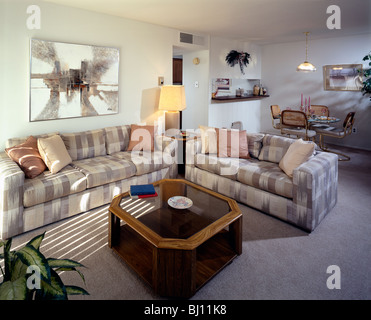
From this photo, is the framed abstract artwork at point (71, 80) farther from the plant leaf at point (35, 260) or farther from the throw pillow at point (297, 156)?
the plant leaf at point (35, 260)

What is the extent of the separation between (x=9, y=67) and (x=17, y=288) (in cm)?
299

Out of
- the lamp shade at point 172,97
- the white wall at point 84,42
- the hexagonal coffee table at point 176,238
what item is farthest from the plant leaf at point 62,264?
the lamp shade at point 172,97

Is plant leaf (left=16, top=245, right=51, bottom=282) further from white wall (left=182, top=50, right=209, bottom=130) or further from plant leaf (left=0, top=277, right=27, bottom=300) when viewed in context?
white wall (left=182, top=50, right=209, bottom=130)

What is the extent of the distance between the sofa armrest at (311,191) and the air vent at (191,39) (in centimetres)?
330

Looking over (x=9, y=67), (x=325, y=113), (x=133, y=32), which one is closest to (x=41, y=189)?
(x=9, y=67)

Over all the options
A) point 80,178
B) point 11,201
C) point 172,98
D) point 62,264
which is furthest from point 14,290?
point 172,98

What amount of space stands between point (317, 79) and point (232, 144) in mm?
4047

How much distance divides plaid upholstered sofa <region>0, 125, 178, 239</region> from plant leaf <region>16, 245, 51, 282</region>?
5.61ft

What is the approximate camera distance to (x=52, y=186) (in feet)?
9.00

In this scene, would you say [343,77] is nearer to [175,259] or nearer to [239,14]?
[239,14]

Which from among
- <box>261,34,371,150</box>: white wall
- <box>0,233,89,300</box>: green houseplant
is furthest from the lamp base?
<box>0,233,89,300</box>: green houseplant

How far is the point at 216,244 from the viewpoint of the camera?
2.40 metres

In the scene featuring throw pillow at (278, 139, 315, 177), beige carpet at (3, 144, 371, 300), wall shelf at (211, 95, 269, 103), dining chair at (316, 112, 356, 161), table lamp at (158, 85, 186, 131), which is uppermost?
wall shelf at (211, 95, 269, 103)

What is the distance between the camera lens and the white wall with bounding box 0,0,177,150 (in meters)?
3.15
